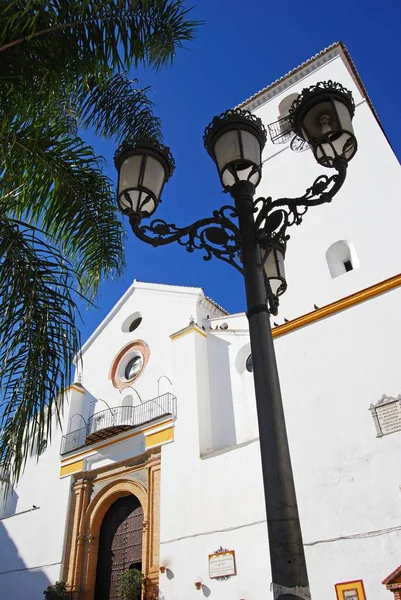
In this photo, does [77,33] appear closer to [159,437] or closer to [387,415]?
[387,415]

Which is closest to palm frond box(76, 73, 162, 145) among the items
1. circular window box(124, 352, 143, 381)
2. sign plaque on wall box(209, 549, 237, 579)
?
sign plaque on wall box(209, 549, 237, 579)

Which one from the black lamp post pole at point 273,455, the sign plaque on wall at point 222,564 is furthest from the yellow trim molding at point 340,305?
the black lamp post pole at point 273,455

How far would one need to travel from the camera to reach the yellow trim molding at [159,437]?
12.1 metres

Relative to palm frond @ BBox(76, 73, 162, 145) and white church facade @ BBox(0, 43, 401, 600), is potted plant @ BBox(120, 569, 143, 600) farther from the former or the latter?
palm frond @ BBox(76, 73, 162, 145)

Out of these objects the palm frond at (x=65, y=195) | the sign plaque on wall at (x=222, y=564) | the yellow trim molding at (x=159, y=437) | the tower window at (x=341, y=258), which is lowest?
the sign plaque on wall at (x=222, y=564)

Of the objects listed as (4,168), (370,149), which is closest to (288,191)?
(370,149)

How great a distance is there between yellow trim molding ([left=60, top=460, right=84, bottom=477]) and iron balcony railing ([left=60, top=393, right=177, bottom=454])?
0.39 m

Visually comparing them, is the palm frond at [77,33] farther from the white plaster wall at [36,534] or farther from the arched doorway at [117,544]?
the white plaster wall at [36,534]

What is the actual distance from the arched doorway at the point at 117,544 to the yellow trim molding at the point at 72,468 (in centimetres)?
140

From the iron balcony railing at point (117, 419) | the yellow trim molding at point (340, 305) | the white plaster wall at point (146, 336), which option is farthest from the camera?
the white plaster wall at point (146, 336)

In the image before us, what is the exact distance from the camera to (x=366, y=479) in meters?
6.39

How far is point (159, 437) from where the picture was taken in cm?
1230

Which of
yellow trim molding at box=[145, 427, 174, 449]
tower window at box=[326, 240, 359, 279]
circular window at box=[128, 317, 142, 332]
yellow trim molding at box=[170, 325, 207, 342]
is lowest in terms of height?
yellow trim molding at box=[145, 427, 174, 449]

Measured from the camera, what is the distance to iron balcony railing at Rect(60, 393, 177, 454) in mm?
12953
